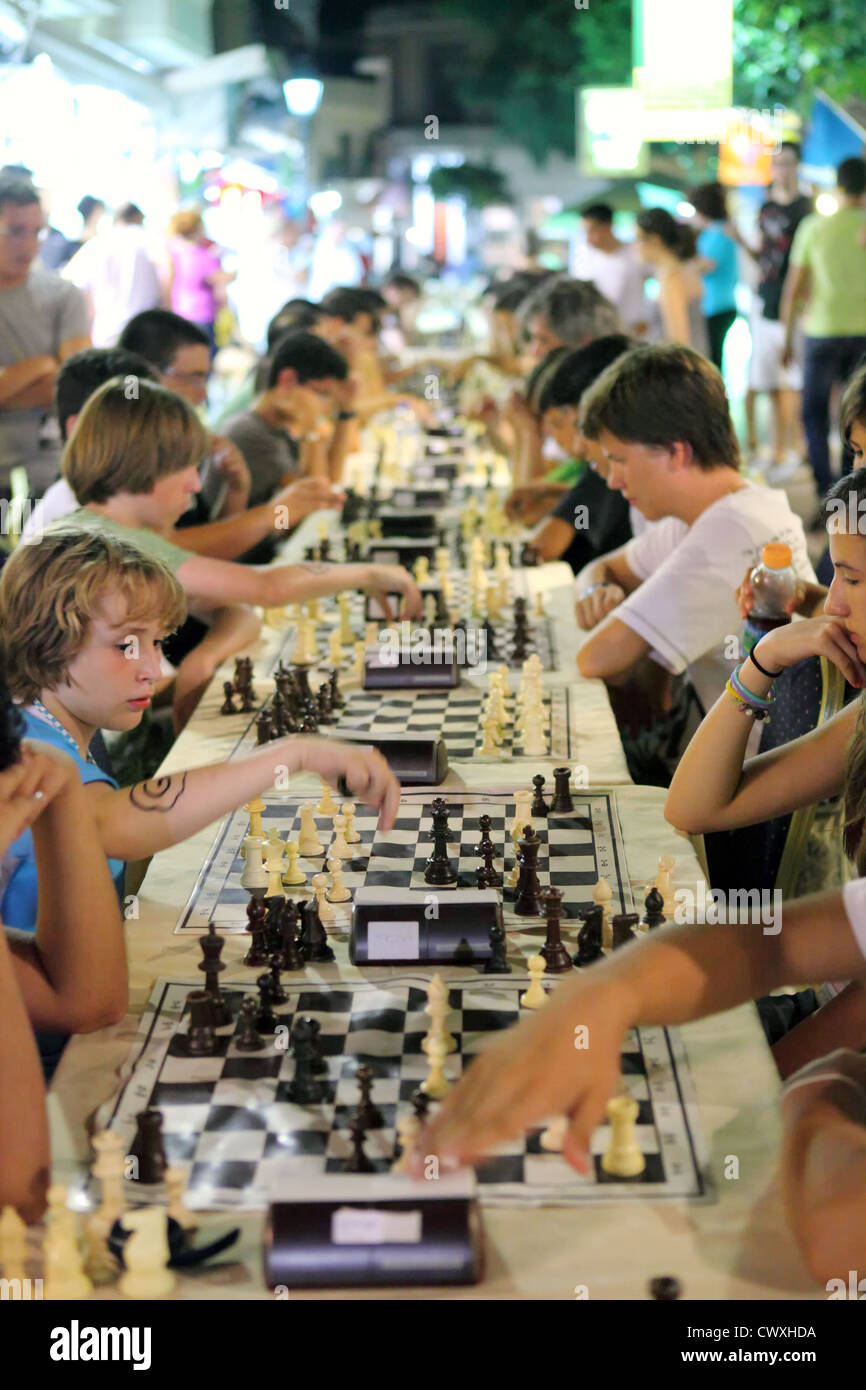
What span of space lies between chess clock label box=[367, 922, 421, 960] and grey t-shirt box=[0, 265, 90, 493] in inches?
171

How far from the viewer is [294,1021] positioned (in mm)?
1793

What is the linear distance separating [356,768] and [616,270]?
312 inches

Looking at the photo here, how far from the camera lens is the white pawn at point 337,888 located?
7.14 feet

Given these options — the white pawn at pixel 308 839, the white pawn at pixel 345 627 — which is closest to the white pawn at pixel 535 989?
the white pawn at pixel 308 839

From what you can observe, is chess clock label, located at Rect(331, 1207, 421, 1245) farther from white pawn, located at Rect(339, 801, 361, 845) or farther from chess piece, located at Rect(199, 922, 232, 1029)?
white pawn, located at Rect(339, 801, 361, 845)

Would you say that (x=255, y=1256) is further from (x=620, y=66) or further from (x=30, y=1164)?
(x=620, y=66)

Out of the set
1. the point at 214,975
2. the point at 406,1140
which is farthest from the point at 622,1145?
the point at 214,975

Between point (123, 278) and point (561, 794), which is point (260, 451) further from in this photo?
point (123, 278)

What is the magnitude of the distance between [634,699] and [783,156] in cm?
710

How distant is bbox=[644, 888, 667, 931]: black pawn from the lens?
2.04 metres

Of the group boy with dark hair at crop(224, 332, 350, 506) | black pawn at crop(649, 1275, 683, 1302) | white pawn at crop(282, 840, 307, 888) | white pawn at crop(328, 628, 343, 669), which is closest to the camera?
black pawn at crop(649, 1275, 683, 1302)

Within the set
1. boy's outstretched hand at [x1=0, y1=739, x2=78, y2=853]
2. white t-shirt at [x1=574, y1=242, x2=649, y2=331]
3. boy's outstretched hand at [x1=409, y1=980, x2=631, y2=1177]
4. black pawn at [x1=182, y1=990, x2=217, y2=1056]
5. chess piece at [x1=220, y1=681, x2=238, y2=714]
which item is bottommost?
white t-shirt at [x1=574, y1=242, x2=649, y2=331]

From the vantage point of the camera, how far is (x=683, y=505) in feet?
10.8

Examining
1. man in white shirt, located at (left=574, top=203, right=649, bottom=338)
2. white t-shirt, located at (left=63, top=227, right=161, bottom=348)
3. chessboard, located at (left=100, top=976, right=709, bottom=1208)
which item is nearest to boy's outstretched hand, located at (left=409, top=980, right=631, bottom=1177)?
chessboard, located at (left=100, top=976, right=709, bottom=1208)
